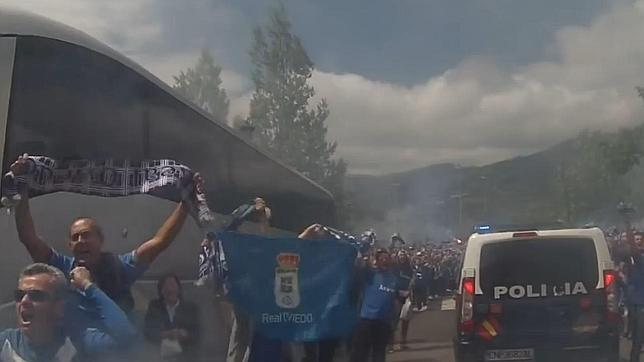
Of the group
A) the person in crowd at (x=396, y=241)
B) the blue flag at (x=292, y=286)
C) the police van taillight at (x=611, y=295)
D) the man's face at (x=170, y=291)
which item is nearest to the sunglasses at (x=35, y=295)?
the man's face at (x=170, y=291)

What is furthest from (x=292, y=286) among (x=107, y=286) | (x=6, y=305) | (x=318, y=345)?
(x=6, y=305)

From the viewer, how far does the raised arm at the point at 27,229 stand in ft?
10.1

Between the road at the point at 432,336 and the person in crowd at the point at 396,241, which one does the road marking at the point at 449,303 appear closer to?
the road at the point at 432,336

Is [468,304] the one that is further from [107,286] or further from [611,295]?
[107,286]

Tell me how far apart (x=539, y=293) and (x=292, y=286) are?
1.03m

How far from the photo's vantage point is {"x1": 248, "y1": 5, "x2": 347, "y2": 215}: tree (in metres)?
3.62

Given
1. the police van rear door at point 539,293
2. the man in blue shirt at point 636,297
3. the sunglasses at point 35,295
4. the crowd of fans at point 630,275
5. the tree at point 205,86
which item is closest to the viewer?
the sunglasses at point 35,295

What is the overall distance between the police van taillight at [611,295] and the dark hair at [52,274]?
2246 mm

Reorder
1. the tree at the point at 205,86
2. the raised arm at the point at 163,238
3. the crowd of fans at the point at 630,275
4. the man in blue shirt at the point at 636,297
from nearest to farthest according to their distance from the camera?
the raised arm at the point at 163,238, the tree at the point at 205,86, the crowd of fans at the point at 630,275, the man in blue shirt at the point at 636,297

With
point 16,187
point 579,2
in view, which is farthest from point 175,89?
point 579,2

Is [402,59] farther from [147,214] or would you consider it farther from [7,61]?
[7,61]

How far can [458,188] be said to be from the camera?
146 inches

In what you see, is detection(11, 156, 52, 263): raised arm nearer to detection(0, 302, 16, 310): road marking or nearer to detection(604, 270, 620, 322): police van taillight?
detection(0, 302, 16, 310): road marking

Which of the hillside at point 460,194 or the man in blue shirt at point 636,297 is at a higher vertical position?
the hillside at point 460,194
